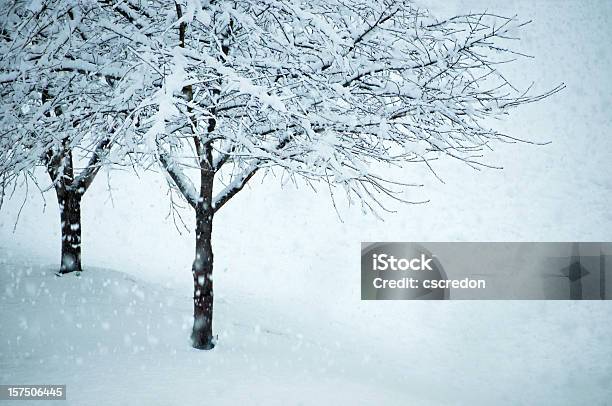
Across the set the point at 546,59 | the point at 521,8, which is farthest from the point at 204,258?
the point at 521,8

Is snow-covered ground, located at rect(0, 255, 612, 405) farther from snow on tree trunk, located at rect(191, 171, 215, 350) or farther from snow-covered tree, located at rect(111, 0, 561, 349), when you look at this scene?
snow-covered tree, located at rect(111, 0, 561, 349)

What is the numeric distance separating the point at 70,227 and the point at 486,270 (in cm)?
1088

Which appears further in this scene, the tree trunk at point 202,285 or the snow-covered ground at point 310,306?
the tree trunk at point 202,285

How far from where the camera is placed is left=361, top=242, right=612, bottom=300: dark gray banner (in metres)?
11.4

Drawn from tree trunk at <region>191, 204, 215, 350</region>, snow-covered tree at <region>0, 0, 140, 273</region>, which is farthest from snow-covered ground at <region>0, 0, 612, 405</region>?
snow-covered tree at <region>0, 0, 140, 273</region>


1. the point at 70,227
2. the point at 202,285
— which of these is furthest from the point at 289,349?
the point at 70,227

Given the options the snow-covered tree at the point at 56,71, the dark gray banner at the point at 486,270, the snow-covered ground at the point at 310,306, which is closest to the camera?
the snow-covered tree at the point at 56,71

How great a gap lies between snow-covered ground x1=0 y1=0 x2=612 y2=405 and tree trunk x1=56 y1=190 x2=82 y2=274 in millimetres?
501

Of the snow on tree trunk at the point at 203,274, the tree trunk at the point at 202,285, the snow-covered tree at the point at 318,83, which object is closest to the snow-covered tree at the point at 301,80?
the snow-covered tree at the point at 318,83

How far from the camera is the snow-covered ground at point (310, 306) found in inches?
201

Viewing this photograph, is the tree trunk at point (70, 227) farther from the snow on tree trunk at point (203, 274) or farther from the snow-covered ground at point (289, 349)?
the snow on tree trunk at point (203, 274)

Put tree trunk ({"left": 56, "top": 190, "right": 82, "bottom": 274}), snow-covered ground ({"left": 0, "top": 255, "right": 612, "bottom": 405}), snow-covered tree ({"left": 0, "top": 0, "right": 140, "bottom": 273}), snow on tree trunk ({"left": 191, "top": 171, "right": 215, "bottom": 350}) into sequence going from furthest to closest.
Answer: tree trunk ({"left": 56, "top": 190, "right": 82, "bottom": 274})
snow on tree trunk ({"left": 191, "top": 171, "right": 215, "bottom": 350})
snow-covered ground ({"left": 0, "top": 255, "right": 612, "bottom": 405})
snow-covered tree ({"left": 0, "top": 0, "right": 140, "bottom": 273})

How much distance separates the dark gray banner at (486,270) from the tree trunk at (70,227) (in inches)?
281

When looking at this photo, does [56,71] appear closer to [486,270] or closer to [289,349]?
[289,349]
